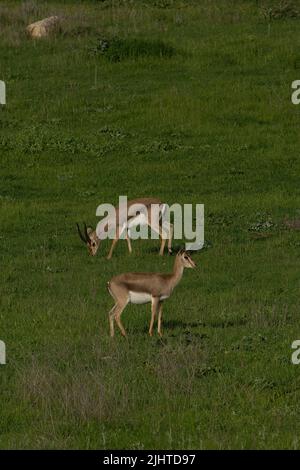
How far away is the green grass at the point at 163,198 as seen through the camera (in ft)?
44.0

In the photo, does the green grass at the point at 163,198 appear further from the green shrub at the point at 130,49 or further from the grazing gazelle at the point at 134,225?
the grazing gazelle at the point at 134,225

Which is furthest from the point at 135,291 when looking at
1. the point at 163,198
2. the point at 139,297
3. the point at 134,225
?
the point at 163,198

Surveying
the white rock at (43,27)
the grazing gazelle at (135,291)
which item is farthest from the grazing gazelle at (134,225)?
the white rock at (43,27)

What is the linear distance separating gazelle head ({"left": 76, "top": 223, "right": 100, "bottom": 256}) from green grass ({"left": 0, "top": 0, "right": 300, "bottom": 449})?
0.20 metres

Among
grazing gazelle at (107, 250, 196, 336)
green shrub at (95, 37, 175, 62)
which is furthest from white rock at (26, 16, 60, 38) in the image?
grazing gazelle at (107, 250, 196, 336)

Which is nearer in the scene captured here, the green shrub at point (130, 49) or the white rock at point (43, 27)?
the green shrub at point (130, 49)

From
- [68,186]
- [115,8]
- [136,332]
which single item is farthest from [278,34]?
[136,332]

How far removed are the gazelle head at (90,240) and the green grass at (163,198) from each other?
0.20 metres

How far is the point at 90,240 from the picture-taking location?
22.6m

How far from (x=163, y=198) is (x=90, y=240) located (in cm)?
409

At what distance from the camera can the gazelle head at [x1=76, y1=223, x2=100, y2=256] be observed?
2258cm

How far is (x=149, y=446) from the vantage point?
12.2 metres

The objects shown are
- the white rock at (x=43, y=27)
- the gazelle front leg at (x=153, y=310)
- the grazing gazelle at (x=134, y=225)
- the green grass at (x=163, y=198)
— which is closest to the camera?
the green grass at (x=163, y=198)
